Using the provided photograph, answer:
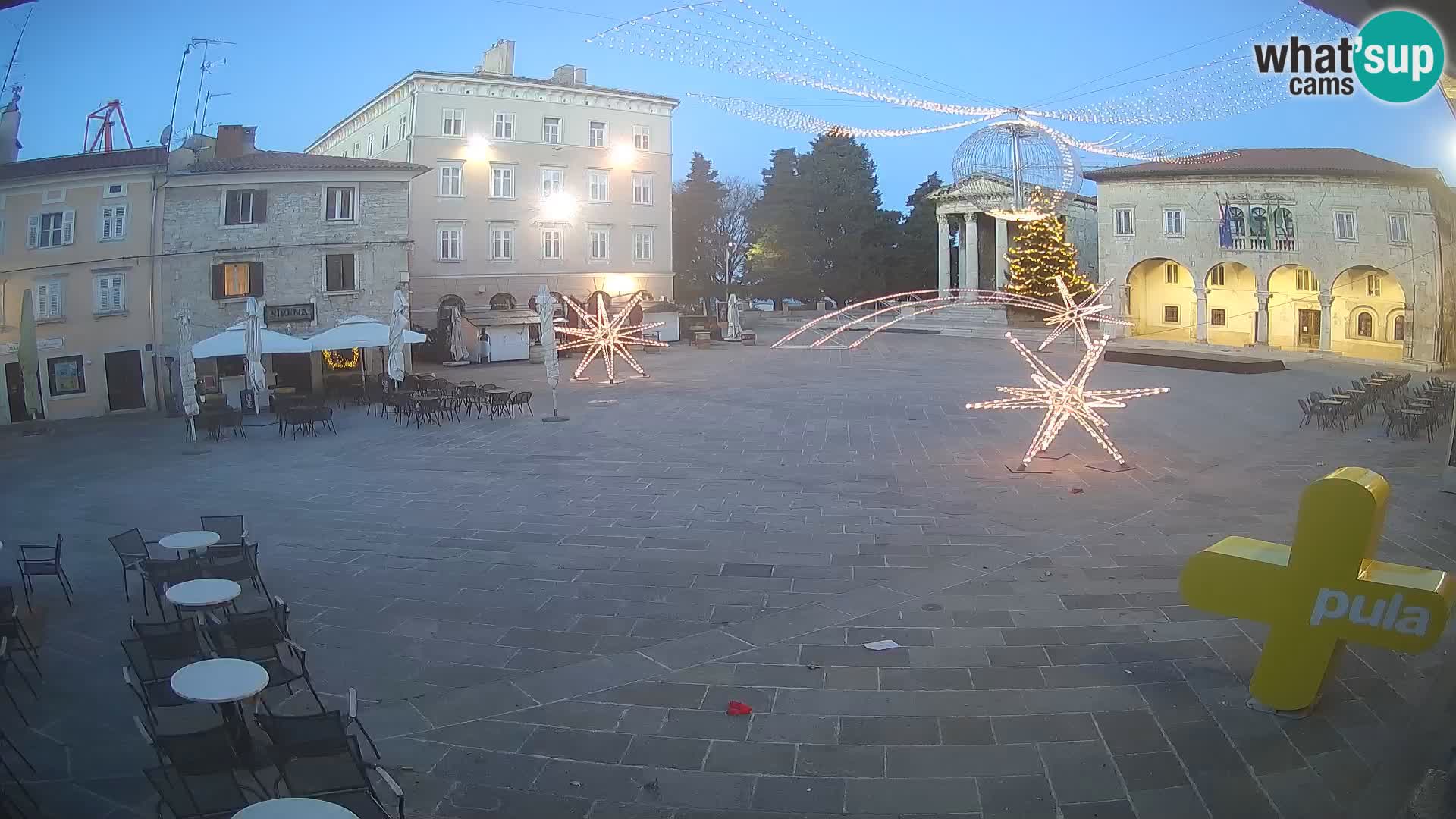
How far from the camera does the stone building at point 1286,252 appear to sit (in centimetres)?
2330

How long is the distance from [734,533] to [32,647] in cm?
606

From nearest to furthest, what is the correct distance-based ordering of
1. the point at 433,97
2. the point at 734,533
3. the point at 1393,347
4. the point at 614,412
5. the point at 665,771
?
the point at 665,771 < the point at 734,533 < the point at 614,412 < the point at 1393,347 < the point at 433,97

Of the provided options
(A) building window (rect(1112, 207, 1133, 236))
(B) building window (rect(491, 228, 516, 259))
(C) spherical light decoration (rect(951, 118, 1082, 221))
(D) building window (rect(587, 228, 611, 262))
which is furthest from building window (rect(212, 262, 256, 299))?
(A) building window (rect(1112, 207, 1133, 236))

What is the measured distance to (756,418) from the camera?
19.1 meters

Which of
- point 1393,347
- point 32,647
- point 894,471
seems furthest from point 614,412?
point 1393,347

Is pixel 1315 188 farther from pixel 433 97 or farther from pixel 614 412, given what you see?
pixel 433 97

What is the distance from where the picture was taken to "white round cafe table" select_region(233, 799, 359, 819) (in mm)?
4055

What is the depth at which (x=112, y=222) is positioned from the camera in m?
18.3

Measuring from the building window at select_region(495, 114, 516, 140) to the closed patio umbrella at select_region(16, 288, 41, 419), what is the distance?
2366cm

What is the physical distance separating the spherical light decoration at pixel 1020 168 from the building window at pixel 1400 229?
7949mm

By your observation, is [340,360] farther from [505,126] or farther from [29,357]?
[505,126]

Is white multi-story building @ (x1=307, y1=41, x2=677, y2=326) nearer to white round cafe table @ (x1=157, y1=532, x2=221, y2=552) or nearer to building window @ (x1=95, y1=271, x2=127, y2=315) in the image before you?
building window @ (x1=95, y1=271, x2=127, y2=315)

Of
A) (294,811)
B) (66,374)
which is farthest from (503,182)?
(294,811)

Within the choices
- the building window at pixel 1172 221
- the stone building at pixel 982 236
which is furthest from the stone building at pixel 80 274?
the stone building at pixel 982 236
